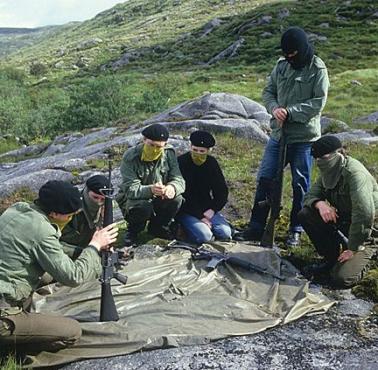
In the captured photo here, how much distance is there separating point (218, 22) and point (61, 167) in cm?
6971

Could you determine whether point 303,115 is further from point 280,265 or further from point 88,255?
point 88,255

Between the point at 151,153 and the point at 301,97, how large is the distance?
246cm

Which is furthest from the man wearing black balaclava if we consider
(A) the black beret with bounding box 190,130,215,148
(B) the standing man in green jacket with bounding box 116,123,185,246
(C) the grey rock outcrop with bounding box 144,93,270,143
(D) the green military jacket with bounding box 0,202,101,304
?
(C) the grey rock outcrop with bounding box 144,93,270,143

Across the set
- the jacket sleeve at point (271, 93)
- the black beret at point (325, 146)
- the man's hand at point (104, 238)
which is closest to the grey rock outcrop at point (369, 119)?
the jacket sleeve at point (271, 93)

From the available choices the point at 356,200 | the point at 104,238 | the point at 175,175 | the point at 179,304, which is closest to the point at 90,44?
the point at 175,175

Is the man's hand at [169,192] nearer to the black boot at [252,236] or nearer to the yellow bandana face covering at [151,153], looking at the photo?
the yellow bandana face covering at [151,153]

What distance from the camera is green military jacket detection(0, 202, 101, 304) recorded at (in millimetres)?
5359

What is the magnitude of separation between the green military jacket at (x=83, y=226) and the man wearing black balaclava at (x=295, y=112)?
101 inches

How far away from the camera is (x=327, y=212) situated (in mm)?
7539

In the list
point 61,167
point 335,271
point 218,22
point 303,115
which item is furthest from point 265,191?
point 218,22

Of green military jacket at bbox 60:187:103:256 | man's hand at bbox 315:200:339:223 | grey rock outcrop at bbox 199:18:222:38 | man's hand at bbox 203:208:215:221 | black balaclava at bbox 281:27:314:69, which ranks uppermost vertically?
grey rock outcrop at bbox 199:18:222:38

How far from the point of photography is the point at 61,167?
15.4 metres

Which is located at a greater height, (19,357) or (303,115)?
(303,115)

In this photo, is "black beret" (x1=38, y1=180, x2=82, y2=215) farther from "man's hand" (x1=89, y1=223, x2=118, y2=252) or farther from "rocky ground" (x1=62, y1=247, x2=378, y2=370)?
"rocky ground" (x1=62, y1=247, x2=378, y2=370)
